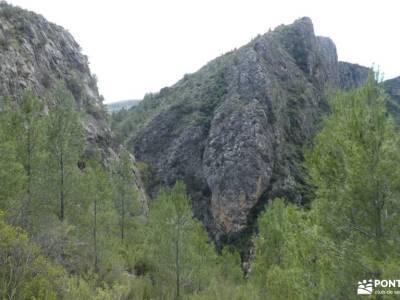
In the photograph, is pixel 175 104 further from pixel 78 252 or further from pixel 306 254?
pixel 306 254

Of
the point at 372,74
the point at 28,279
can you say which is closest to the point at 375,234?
the point at 372,74

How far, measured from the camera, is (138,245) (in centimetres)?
2309

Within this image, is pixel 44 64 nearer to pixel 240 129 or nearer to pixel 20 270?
pixel 240 129

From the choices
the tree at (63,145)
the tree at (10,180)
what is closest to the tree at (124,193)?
the tree at (63,145)

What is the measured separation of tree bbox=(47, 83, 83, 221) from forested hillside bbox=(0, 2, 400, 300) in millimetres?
55

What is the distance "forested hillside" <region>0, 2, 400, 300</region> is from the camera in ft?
24.4

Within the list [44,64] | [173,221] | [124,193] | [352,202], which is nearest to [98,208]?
[173,221]

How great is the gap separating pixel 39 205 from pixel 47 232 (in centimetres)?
405

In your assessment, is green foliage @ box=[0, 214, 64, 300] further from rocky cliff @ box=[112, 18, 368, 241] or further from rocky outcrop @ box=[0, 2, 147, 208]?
rocky cliff @ box=[112, 18, 368, 241]

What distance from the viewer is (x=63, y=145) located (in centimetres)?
1684

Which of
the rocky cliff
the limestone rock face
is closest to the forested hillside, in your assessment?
the limestone rock face

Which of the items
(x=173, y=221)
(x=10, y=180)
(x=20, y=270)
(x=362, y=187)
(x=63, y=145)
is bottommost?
(x=173, y=221)

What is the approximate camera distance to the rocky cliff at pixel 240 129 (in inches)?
2085

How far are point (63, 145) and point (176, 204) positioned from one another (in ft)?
21.8
